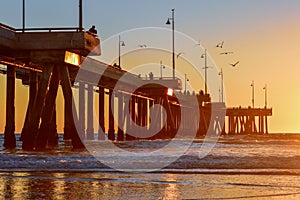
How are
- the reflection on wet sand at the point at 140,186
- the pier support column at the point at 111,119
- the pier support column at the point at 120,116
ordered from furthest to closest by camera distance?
the pier support column at the point at 120,116 < the pier support column at the point at 111,119 < the reflection on wet sand at the point at 140,186

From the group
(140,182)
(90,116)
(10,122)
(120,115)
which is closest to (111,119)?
(90,116)

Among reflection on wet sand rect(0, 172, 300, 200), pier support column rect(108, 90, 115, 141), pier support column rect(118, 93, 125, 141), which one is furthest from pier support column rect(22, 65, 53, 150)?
pier support column rect(118, 93, 125, 141)

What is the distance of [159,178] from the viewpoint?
15914 millimetres

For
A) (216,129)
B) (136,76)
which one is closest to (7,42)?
(136,76)

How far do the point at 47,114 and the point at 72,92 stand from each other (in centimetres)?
171

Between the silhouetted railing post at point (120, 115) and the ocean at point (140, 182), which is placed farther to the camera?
the silhouetted railing post at point (120, 115)

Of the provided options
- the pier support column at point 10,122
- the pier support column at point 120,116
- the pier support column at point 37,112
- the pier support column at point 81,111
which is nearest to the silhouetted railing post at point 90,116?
the pier support column at point 81,111

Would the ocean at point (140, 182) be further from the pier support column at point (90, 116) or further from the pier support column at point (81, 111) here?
the pier support column at point (90, 116)

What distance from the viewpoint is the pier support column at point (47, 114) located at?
35.0m

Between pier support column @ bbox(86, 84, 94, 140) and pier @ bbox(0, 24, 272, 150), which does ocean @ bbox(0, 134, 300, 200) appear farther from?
pier support column @ bbox(86, 84, 94, 140)

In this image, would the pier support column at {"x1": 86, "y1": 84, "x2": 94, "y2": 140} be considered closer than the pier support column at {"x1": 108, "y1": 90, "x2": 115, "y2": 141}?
Yes

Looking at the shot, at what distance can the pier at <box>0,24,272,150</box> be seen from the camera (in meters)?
34.3

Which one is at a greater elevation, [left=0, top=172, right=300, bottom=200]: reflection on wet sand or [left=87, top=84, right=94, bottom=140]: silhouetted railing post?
[left=87, top=84, right=94, bottom=140]: silhouetted railing post

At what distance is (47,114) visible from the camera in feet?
116
